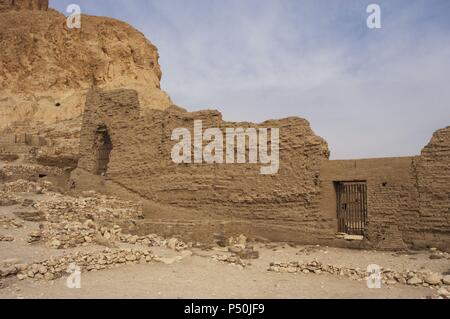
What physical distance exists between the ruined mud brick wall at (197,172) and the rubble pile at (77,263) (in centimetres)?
423

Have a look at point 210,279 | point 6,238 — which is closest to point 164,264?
point 210,279

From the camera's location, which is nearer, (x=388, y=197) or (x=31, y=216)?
(x=388, y=197)

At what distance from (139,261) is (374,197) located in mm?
6331

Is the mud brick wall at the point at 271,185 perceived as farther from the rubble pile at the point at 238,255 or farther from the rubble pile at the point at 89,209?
the rubble pile at the point at 238,255

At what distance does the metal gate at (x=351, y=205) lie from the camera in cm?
1147

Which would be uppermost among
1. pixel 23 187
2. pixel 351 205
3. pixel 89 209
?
pixel 23 187

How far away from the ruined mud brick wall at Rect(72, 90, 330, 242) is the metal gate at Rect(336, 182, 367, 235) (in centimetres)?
85

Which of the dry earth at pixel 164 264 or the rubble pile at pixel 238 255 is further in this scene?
the rubble pile at pixel 238 255

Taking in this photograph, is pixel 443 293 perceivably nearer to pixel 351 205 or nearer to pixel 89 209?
pixel 351 205

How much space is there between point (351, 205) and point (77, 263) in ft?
34.1

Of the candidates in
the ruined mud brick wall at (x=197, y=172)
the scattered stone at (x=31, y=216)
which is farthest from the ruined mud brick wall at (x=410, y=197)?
the scattered stone at (x=31, y=216)

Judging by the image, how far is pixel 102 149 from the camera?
54.5ft
